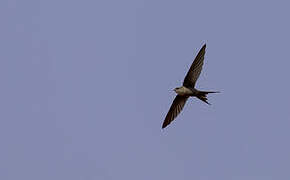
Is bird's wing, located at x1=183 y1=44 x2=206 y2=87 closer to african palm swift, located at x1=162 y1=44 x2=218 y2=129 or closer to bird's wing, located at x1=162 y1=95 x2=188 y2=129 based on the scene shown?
african palm swift, located at x1=162 y1=44 x2=218 y2=129

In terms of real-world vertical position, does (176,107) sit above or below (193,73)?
below

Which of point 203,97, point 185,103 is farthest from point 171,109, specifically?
point 203,97

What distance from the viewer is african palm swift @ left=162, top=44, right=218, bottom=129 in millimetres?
20109

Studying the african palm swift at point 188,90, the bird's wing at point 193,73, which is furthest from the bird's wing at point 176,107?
the bird's wing at point 193,73

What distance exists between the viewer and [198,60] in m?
20.2

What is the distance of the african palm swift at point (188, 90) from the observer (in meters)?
20.1

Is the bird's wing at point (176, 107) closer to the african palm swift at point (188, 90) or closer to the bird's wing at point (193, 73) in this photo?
the african palm swift at point (188, 90)

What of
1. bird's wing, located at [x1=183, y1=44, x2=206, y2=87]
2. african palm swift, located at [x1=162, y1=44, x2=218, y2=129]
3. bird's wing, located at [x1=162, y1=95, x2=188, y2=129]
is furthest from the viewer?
bird's wing, located at [x1=162, y1=95, x2=188, y2=129]

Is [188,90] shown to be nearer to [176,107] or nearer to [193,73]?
[193,73]

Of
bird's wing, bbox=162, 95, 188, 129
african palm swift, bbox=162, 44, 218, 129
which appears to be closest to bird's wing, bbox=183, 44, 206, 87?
african palm swift, bbox=162, 44, 218, 129

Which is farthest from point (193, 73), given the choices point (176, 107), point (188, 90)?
point (176, 107)

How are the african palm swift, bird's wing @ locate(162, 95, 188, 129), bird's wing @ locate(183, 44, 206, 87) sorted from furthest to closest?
1. bird's wing @ locate(162, 95, 188, 129)
2. bird's wing @ locate(183, 44, 206, 87)
3. the african palm swift

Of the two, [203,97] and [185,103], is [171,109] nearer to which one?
[185,103]

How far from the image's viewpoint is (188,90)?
789 inches
